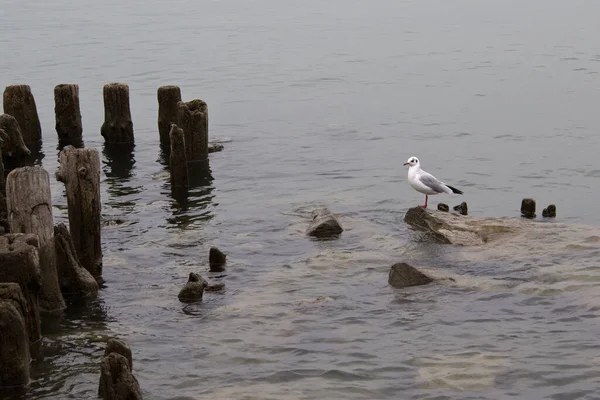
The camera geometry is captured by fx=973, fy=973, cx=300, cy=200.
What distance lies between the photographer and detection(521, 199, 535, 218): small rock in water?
61.1 ft

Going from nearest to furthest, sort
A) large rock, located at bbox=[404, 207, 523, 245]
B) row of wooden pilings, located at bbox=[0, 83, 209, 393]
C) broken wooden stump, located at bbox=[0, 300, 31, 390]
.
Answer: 1. broken wooden stump, located at bbox=[0, 300, 31, 390]
2. row of wooden pilings, located at bbox=[0, 83, 209, 393]
3. large rock, located at bbox=[404, 207, 523, 245]

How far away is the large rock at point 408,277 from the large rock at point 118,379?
18.0 feet

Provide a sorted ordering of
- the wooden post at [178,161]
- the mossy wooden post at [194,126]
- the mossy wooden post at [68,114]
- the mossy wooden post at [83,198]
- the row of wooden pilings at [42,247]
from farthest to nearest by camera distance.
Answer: the mossy wooden post at [68,114] < the mossy wooden post at [194,126] < the wooden post at [178,161] < the mossy wooden post at [83,198] < the row of wooden pilings at [42,247]

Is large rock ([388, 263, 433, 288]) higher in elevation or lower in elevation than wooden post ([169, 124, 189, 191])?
lower

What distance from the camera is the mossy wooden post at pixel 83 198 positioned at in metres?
13.7

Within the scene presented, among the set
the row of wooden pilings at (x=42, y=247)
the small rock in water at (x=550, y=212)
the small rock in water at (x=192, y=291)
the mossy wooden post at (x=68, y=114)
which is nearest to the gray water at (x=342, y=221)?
the small rock in water at (x=192, y=291)

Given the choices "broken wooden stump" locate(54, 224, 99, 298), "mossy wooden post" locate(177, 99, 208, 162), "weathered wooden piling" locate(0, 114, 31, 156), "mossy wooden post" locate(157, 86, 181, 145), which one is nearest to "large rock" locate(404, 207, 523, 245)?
"broken wooden stump" locate(54, 224, 99, 298)

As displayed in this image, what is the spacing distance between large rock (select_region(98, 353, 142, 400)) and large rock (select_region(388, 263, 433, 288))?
5.50 metres

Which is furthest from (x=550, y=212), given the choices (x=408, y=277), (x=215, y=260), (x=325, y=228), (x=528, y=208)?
(x=215, y=260)

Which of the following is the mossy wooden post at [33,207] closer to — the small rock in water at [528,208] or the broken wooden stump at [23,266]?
the broken wooden stump at [23,266]

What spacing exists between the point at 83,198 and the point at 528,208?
347 inches

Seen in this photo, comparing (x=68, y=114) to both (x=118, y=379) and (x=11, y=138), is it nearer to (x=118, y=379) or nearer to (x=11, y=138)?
A: (x=11, y=138)

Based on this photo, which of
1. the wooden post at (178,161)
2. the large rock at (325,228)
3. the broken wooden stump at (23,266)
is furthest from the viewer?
the wooden post at (178,161)

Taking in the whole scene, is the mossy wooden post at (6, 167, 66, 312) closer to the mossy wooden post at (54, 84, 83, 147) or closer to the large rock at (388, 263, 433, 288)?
the large rock at (388, 263, 433, 288)
